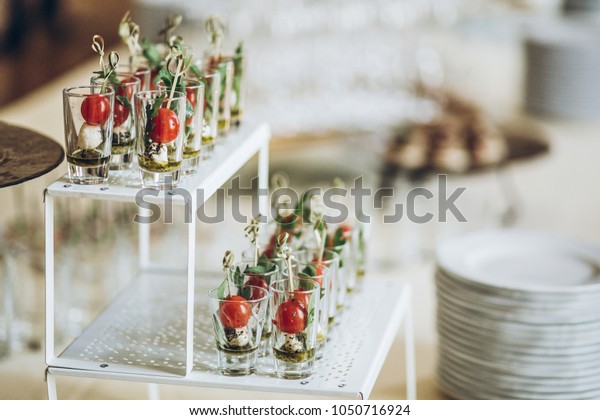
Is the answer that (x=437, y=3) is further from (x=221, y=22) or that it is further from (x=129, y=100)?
(x=129, y=100)

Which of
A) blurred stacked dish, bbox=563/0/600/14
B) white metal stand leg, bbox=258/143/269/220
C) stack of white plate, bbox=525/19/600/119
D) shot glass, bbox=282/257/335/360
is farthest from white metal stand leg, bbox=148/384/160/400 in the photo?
blurred stacked dish, bbox=563/0/600/14

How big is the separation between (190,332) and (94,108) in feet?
1.32

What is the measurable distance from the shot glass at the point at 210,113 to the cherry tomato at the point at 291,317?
344 millimetres

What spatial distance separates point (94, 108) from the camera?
5.01ft

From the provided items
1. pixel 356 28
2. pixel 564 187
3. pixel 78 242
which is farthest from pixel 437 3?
pixel 78 242

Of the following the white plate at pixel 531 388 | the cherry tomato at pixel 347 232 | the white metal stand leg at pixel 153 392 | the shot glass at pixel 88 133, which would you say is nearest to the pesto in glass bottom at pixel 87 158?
the shot glass at pixel 88 133

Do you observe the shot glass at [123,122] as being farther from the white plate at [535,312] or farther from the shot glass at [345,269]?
the white plate at [535,312]

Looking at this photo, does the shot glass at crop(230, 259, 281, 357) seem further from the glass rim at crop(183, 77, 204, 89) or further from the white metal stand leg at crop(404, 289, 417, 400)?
the white metal stand leg at crop(404, 289, 417, 400)

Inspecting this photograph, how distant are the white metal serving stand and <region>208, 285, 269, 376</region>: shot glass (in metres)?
0.02

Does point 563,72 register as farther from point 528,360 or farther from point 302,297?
point 302,297

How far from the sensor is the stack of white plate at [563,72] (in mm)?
4805

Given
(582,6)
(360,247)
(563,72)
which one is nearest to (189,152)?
(360,247)

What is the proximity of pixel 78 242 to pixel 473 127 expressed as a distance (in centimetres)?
159
